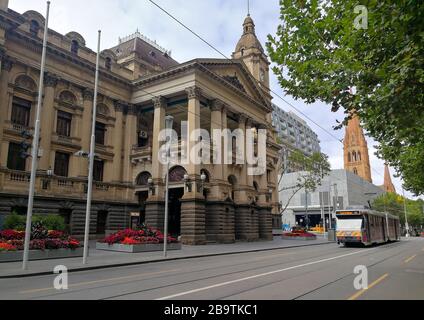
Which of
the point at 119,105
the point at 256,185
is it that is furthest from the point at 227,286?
the point at 256,185

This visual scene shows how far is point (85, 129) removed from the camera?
34.1 m

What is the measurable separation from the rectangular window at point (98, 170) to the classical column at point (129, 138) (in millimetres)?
2522

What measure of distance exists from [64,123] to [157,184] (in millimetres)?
10447

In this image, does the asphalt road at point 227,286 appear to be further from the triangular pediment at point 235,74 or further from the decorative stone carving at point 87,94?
the triangular pediment at point 235,74

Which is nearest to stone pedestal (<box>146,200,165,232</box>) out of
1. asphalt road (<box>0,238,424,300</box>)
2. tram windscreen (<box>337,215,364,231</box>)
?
tram windscreen (<box>337,215,364,231</box>)

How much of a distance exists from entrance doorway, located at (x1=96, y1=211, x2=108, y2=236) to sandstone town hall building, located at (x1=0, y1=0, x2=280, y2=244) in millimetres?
97

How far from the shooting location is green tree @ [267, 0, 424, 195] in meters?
8.51

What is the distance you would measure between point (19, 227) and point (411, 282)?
20.7 metres

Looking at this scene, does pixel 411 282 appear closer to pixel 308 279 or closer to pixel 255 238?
pixel 308 279

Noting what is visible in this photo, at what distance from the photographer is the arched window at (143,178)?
3712cm

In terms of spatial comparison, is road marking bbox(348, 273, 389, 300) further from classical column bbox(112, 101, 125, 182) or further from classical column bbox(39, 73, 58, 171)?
classical column bbox(112, 101, 125, 182)

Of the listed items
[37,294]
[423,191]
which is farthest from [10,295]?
[423,191]

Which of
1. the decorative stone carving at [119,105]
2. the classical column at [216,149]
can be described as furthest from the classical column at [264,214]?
the decorative stone carving at [119,105]
